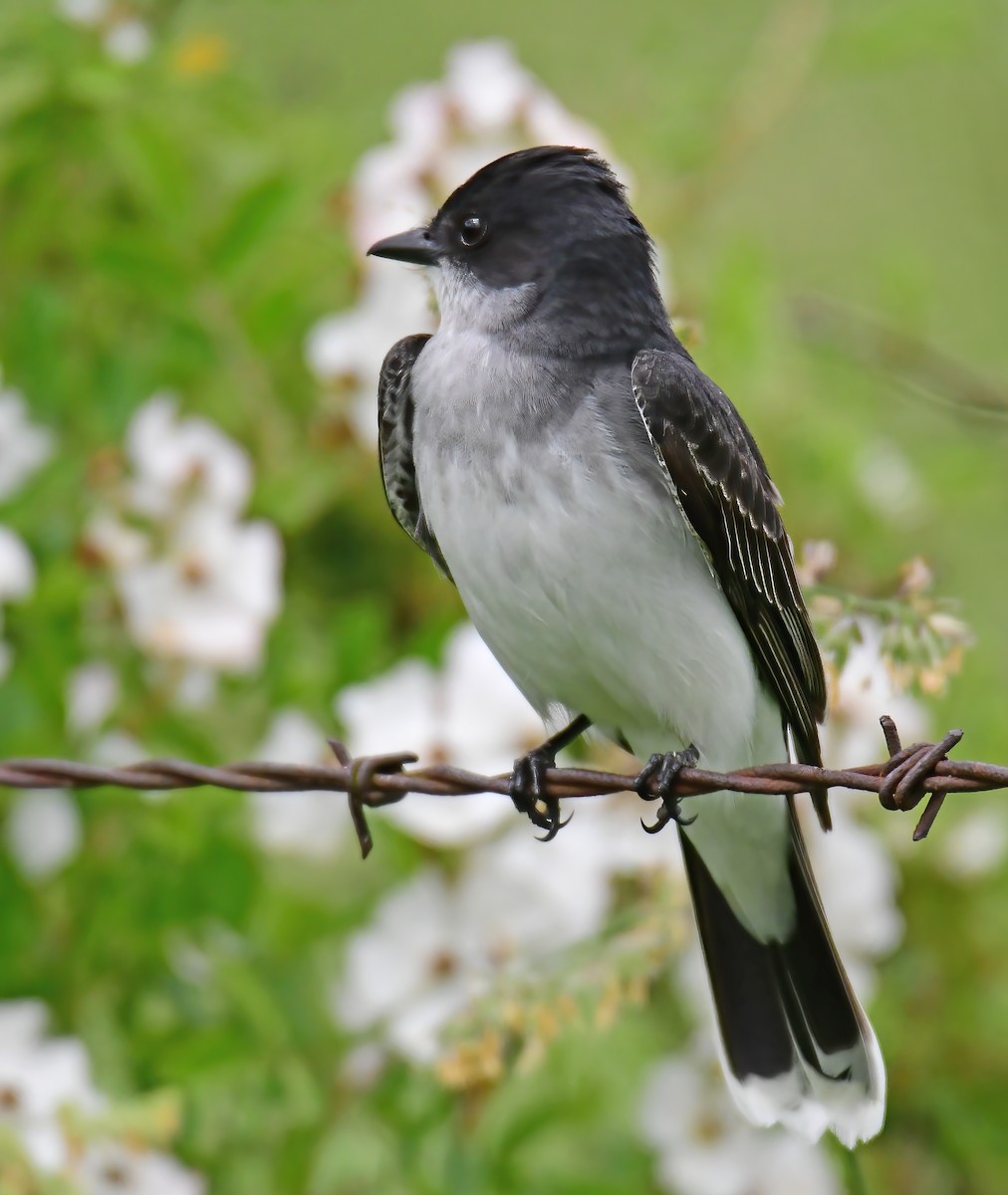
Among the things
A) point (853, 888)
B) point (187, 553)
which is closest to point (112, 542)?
point (187, 553)

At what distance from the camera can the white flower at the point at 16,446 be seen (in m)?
3.67

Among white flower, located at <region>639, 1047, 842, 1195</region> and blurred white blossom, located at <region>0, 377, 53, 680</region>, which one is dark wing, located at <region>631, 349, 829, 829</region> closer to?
white flower, located at <region>639, 1047, 842, 1195</region>

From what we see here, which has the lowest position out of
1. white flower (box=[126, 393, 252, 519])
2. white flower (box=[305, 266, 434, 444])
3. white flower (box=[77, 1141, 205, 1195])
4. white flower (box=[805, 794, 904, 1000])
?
white flower (box=[77, 1141, 205, 1195])

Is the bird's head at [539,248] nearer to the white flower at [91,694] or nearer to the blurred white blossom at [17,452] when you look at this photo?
the blurred white blossom at [17,452]

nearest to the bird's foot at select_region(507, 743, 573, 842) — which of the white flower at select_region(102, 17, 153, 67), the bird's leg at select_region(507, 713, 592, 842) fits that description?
the bird's leg at select_region(507, 713, 592, 842)

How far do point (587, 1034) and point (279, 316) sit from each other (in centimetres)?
173

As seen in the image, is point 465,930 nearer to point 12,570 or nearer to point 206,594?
point 206,594

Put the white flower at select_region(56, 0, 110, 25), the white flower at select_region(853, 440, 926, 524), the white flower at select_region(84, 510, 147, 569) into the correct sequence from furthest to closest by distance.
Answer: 1. the white flower at select_region(853, 440, 926, 524)
2. the white flower at select_region(56, 0, 110, 25)
3. the white flower at select_region(84, 510, 147, 569)

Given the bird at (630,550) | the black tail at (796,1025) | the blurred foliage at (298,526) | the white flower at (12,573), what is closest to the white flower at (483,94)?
the blurred foliage at (298,526)

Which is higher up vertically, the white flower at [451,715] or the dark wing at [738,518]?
the white flower at [451,715]

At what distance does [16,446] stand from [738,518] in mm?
1579

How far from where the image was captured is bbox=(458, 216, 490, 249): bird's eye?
3393mm

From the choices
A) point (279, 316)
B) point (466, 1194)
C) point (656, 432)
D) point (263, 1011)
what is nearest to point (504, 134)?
point (279, 316)

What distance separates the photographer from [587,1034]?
154 inches
